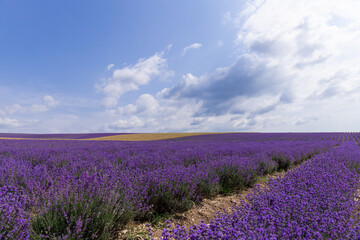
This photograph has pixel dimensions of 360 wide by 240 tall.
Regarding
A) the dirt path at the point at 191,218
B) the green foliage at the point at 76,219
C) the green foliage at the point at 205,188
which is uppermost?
the green foliage at the point at 76,219

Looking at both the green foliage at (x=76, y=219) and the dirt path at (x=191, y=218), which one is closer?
the green foliage at (x=76, y=219)

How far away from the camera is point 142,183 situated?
2.94m

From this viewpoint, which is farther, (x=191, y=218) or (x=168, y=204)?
(x=168, y=204)

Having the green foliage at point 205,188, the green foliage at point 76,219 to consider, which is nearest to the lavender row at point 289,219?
the green foliage at point 76,219

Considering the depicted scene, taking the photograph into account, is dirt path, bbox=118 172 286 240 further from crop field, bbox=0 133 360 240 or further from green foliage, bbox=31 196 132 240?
green foliage, bbox=31 196 132 240

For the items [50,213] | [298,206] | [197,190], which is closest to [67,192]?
[50,213]

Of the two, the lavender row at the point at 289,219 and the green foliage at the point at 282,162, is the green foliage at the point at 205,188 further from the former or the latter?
the green foliage at the point at 282,162

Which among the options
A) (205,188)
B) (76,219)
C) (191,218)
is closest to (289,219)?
(191,218)

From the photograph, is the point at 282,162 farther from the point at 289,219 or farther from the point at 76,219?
the point at 76,219

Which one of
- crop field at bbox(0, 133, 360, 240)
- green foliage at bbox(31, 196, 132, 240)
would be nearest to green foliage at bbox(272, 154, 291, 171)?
crop field at bbox(0, 133, 360, 240)

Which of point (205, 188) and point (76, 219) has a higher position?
point (76, 219)

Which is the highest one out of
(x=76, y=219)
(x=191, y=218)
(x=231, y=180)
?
(x=76, y=219)

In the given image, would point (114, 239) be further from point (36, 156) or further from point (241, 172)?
point (36, 156)

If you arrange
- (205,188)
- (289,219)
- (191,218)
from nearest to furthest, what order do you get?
A: (289,219) → (191,218) → (205,188)
